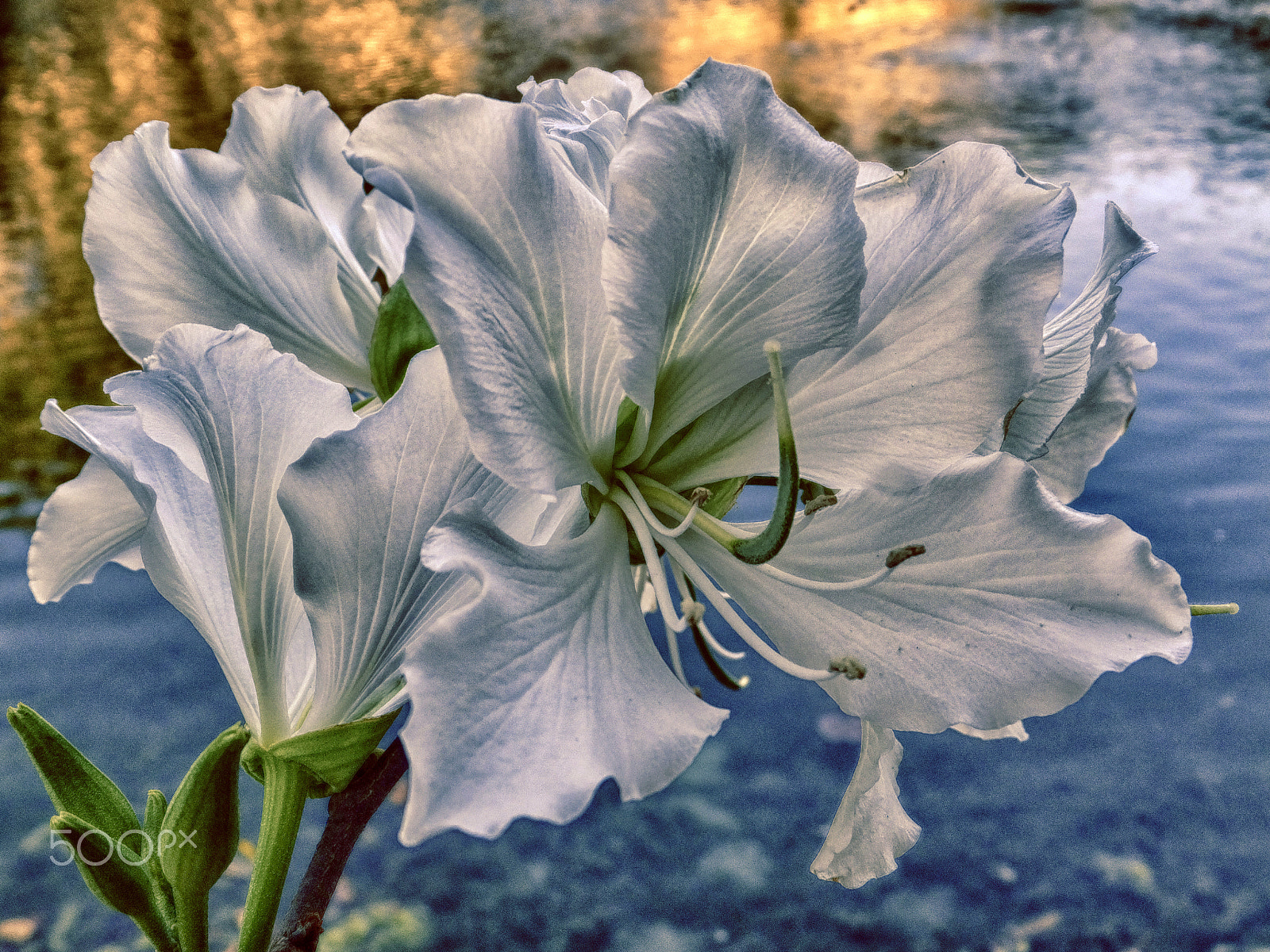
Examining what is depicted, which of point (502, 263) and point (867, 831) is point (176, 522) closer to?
point (502, 263)

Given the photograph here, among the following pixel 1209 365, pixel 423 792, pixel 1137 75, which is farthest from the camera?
pixel 1137 75

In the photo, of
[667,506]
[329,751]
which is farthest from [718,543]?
[329,751]

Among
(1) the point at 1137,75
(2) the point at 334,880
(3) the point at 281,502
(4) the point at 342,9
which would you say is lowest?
(1) the point at 1137,75

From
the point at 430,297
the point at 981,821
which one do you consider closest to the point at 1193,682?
the point at 981,821

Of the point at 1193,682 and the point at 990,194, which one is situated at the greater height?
the point at 990,194

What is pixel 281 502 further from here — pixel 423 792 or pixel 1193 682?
pixel 1193 682

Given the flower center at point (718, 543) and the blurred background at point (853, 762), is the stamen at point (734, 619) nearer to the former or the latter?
the flower center at point (718, 543)

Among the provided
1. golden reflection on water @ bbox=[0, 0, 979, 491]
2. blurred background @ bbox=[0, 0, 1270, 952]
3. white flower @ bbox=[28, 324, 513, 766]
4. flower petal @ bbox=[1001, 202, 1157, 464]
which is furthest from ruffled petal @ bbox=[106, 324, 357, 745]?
golden reflection on water @ bbox=[0, 0, 979, 491]

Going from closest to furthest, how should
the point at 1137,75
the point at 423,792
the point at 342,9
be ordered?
the point at 423,792 < the point at 1137,75 < the point at 342,9
